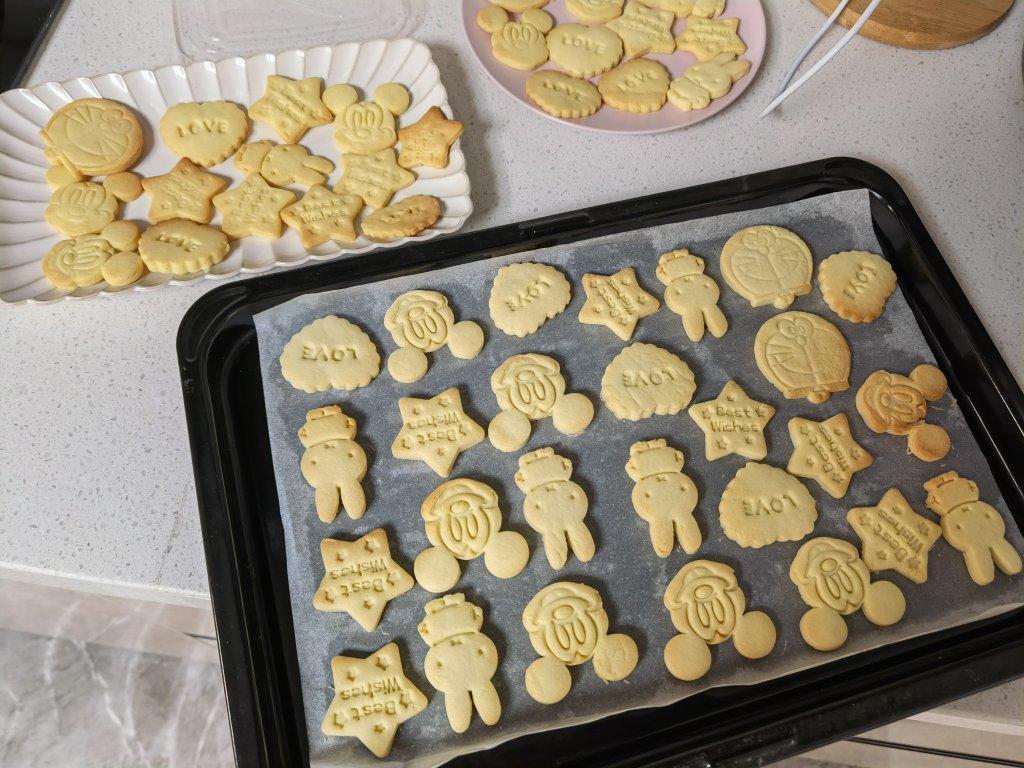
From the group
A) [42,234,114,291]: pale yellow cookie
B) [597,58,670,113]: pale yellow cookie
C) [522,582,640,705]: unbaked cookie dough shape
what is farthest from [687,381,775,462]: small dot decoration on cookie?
[42,234,114,291]: pale yellow cookie

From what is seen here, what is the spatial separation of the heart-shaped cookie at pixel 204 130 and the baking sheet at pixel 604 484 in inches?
11.7

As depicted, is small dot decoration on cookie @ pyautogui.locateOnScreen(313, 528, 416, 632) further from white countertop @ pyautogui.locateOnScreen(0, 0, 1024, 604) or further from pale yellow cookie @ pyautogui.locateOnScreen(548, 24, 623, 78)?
pale yellow cookie @ pyautogui.locateOnScreen(548, 24, 623, 78)

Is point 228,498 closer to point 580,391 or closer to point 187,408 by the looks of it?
point 187,408

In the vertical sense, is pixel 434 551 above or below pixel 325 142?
below

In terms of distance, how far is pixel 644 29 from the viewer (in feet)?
4.11

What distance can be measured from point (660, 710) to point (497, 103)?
36.4 inches

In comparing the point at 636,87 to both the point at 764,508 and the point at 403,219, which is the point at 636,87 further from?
the point at 764,508

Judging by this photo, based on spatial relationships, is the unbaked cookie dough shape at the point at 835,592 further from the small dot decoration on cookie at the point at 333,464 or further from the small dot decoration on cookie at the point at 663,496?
the small dot decoration on cookie at the point at 333,464

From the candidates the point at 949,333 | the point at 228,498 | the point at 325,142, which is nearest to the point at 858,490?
the point at 949,333

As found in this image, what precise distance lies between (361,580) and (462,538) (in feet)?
0.42

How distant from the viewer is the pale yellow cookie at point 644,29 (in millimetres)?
1243

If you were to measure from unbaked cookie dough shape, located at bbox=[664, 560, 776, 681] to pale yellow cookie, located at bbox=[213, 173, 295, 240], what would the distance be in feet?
2.38

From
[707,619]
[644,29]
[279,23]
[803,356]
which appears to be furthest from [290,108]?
[707,619]

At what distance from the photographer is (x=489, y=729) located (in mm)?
840
